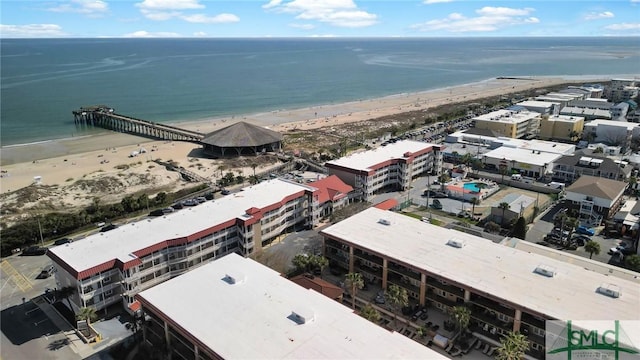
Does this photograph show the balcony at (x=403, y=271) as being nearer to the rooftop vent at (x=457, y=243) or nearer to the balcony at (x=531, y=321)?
the rooftop vent at (x=457, y=243)

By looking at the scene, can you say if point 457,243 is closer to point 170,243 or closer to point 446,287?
point 446,287

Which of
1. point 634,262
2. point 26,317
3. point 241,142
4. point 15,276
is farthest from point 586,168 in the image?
point 15,276

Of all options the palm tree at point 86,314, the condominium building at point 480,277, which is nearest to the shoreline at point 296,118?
the palm tree at point 86,314

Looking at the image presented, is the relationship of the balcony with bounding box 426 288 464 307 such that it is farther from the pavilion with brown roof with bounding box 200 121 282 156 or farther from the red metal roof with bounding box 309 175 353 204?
the pavilion with brown roof with bounding box 200 121 282 156

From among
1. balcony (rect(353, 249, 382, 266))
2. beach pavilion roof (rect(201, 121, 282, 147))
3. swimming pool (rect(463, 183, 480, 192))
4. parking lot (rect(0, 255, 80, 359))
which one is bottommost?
parking lot (rect(0, 255, 80, 359))

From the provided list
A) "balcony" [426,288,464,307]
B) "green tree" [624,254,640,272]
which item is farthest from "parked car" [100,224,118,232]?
"green tree" [624,254,640,272]

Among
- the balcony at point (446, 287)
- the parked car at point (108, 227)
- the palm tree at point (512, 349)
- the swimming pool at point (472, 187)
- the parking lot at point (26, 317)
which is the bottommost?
the parking lot at point (26, 317)

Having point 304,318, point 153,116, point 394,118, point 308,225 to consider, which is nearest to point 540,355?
point 304,318
